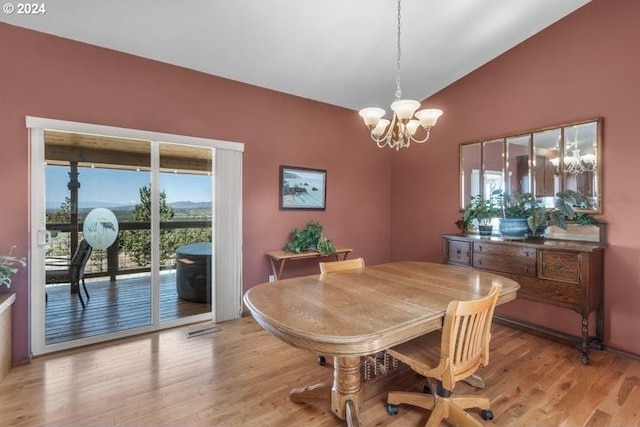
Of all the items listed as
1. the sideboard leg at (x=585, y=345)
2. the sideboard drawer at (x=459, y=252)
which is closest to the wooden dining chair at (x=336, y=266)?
the sideboard drawer at (x=459, y=252)

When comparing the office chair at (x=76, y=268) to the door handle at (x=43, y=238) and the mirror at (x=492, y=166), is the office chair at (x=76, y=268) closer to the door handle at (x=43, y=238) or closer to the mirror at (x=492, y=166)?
the door handle at (x=43, y=238)

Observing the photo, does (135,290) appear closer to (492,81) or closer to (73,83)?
(73,83)

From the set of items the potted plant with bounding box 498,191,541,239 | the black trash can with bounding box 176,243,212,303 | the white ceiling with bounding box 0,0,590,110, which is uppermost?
the white ceiling with bounding box 0,0,590,110

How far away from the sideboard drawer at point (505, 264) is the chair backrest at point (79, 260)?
3899mm

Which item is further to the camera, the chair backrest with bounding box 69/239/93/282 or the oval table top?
the chair backrest with bounding box 69/239/93/282

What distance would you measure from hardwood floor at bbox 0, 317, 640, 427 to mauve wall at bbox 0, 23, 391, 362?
683 mm

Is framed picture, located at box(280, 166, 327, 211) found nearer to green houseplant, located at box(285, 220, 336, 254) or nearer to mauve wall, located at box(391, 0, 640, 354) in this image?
green houseplant, located at box(285, 220, 336, 254)

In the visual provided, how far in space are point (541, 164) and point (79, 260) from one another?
4733 millimetres

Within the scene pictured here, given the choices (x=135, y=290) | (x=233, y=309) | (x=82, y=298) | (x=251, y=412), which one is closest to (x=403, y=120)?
(x=251, y=412)

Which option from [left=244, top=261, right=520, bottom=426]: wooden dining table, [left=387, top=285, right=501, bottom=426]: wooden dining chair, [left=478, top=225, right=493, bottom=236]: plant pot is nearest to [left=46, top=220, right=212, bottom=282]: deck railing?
[left=244, top=261, right=520, bottom=426]: wooden dining table

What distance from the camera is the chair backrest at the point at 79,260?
2.95 meters

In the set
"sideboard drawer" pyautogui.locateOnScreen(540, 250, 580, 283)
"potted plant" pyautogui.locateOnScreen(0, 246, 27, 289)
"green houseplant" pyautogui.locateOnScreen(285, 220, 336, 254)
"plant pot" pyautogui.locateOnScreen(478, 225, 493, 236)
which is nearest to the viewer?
"potted plant" pyautogui.locateOnScreen(0, 246, 27, 289)

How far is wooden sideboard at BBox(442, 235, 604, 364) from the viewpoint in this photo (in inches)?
103

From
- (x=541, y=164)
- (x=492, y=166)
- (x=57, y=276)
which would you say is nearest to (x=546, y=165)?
(x=541, y=164)
